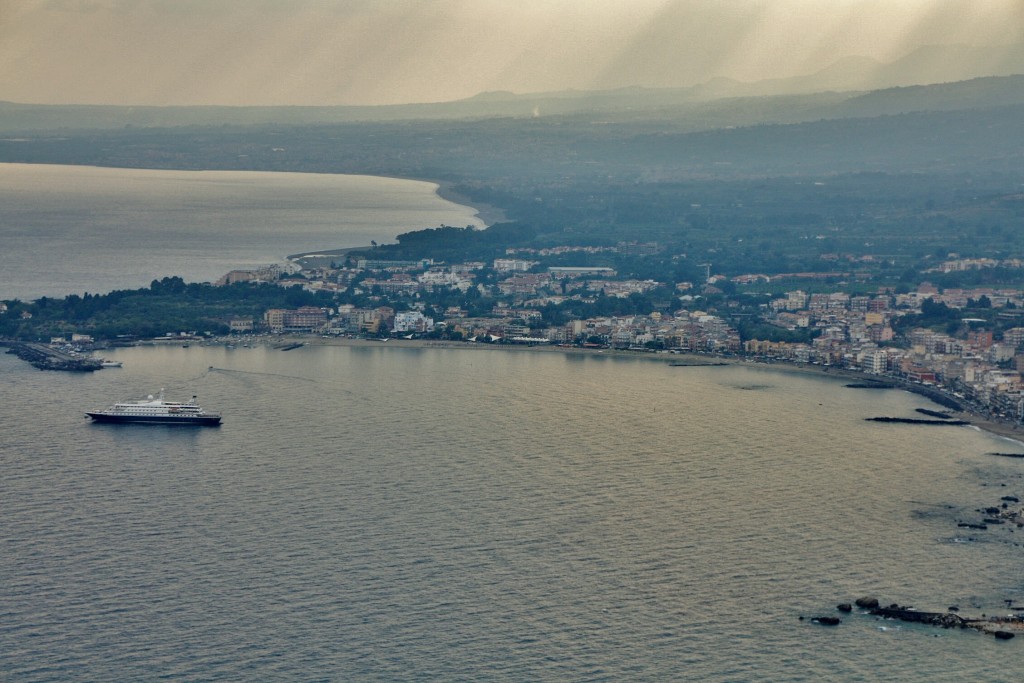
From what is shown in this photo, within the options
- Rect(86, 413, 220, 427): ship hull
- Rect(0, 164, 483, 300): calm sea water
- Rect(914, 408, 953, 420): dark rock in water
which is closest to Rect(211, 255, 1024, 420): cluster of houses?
Rect(914, 408, 953, 420): dark rock in water

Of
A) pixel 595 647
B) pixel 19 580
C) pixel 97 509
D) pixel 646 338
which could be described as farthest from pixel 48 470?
pixel 646 338

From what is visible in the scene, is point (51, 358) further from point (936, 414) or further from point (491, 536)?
point (936, 414)

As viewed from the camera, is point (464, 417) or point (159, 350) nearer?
point (464, 417)

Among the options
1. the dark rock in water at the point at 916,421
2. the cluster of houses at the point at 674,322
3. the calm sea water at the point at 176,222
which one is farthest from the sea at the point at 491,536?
the calm sea water at the point at 176,222

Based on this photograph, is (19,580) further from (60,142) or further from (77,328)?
(60,142)

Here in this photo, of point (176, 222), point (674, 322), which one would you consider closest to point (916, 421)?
point (674, 322)

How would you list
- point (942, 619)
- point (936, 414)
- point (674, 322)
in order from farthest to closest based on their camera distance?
point (674, 322)
point (936, 414)
point (942, 619)

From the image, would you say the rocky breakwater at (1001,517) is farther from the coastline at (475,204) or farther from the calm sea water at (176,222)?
the coastline at (475,204)
